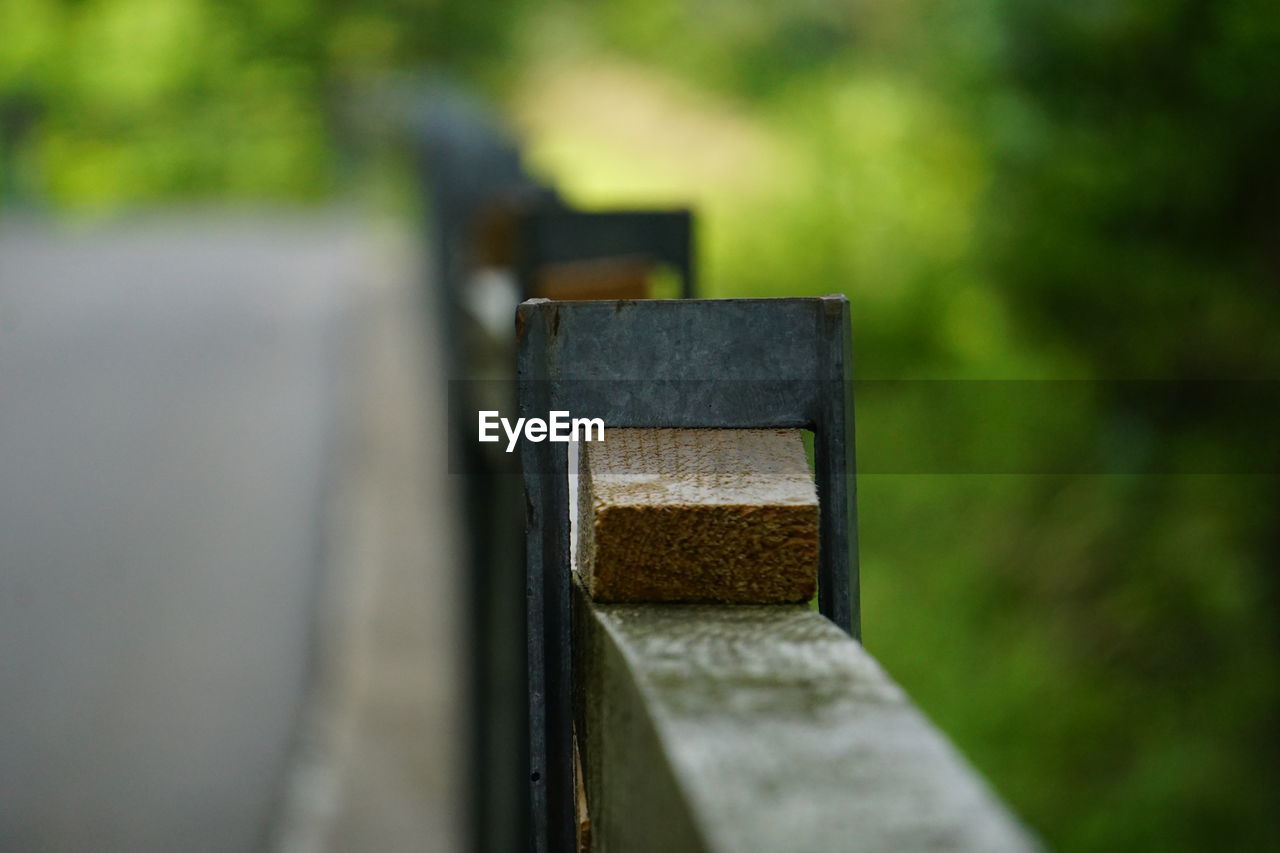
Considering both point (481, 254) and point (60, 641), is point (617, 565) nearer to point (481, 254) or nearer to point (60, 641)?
point (481, 254)

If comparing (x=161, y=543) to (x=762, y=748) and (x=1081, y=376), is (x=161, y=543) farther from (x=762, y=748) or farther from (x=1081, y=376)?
(x=762, y=748)

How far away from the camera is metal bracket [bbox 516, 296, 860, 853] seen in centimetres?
134

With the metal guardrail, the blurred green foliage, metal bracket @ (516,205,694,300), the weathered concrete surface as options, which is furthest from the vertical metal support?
the blurred green foliage

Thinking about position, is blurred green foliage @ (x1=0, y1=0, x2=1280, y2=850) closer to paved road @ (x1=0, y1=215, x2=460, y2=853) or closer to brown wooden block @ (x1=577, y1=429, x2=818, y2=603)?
paved road @ (x1=0, y1=215, x2=460, y2=853)

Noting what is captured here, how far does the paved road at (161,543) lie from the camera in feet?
16.8

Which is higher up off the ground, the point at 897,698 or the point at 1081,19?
the point at 1081,19

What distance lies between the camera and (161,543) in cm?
732

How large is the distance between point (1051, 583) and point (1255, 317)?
1970 mm

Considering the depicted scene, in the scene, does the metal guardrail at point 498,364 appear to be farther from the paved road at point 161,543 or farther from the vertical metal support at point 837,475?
the paved road at point 161,543

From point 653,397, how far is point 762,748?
19.5 inches

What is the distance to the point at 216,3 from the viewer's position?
32.2 metres

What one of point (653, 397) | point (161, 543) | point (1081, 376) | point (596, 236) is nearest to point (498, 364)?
point (596, 236)

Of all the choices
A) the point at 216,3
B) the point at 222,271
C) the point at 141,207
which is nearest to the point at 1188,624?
the point at 222,271

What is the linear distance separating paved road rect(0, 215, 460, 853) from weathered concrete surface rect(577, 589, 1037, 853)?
368cm
